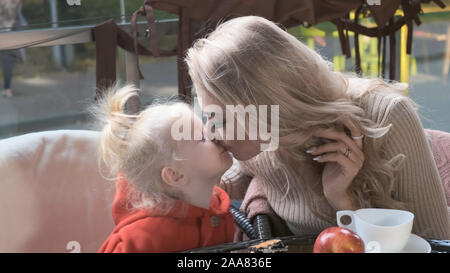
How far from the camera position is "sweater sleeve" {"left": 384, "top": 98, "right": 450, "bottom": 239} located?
1405 millimetres

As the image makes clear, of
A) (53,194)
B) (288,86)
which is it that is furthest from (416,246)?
(53,194)

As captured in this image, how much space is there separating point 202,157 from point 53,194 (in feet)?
1.61

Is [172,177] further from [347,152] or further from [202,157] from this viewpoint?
[347,152]

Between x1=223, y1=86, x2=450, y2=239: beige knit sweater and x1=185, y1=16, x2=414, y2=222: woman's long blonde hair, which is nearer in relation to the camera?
x1=185, y1=16, x2=414, y2=222: woman's long blonde hair

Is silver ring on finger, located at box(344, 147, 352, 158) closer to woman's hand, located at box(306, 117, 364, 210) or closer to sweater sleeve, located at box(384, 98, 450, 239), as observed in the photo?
woman's hand, located at box(306, 117, 364, 210)

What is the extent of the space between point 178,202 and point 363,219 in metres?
0.48

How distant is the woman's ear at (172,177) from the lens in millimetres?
1409

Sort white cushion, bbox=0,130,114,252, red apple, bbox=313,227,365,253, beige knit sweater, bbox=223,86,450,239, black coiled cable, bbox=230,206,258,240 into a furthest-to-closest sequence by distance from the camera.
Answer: black coiled cable, bbox=230,206,258,240, white cushion, bbox=0,130,114,252, beige knit sweater, bbox=223,86,450,239, red apple, bbox=313,227,365,253

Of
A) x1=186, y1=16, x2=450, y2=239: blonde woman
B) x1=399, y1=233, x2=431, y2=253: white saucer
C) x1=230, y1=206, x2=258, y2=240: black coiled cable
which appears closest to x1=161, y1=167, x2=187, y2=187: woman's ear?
x1=186, y1=16, x2=450, y2=239: blonde woman

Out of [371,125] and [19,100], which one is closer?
[371,125]

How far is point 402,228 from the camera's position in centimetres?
114

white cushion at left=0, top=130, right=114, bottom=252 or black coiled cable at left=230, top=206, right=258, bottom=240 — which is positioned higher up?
white cushion at left=0, top=130, right=114, bottom=252
